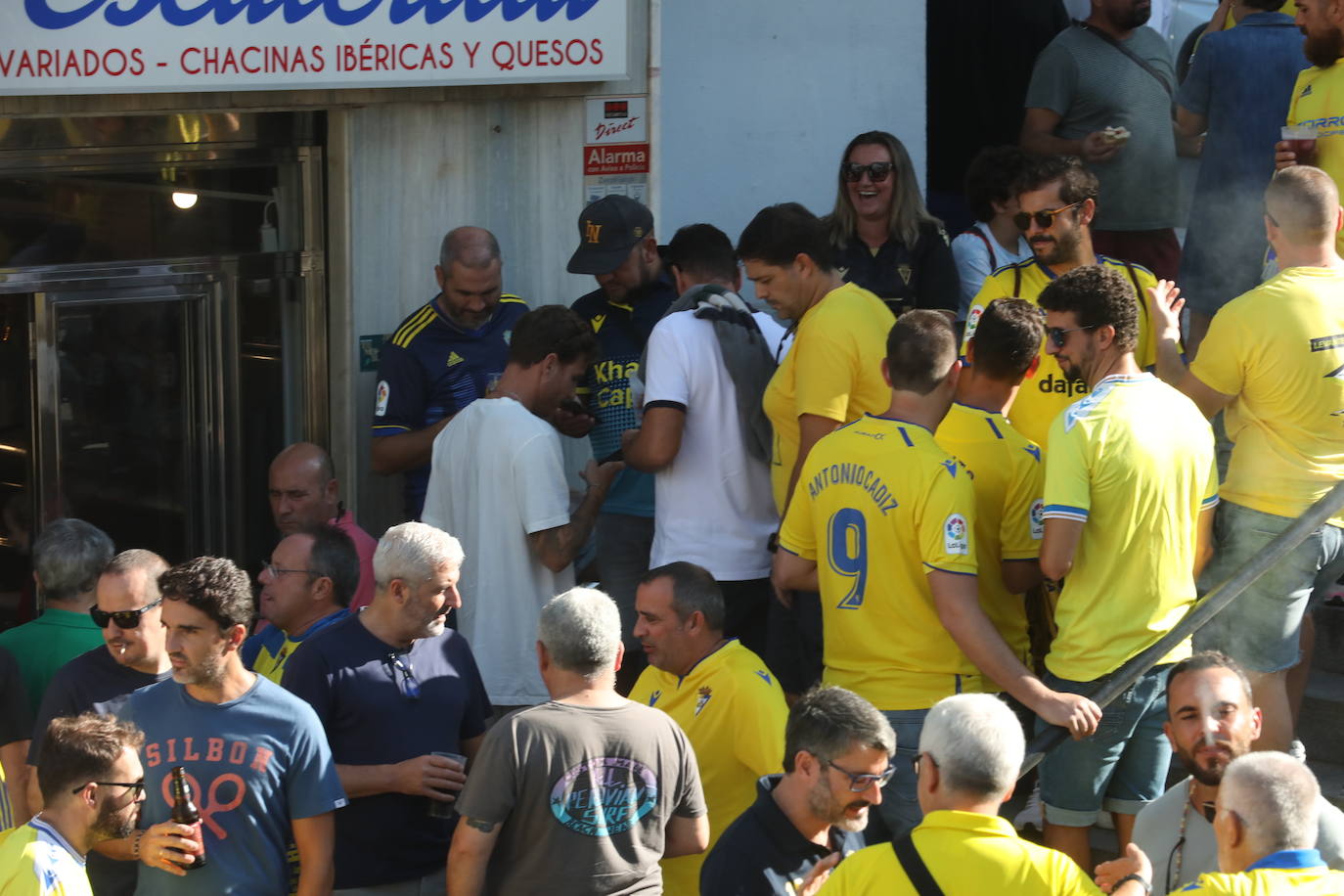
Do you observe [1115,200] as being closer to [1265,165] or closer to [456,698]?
[1265,165]

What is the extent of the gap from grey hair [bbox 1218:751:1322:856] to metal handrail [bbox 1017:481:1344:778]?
907mm

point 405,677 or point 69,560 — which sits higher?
point 69,560

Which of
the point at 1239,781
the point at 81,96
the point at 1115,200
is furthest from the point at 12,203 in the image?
the point at 1239,781

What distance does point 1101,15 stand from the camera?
26.0ft

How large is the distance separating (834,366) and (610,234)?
1.49m

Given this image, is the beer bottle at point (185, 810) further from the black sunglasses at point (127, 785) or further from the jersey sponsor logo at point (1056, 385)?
the jersey sponsor logo at point (1056, 385)

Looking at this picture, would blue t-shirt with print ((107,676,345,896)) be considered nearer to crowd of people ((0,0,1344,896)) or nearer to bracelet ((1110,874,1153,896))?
crowd of people ((0,0,1344,896))

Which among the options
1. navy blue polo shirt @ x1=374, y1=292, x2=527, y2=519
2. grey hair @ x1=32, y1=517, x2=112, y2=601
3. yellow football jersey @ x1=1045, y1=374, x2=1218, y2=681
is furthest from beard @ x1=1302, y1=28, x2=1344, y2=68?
grey hair @ x1=32, y1=517, x2=112, y2=601

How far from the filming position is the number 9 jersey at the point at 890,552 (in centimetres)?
482

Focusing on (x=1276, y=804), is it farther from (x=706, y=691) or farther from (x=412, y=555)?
(x=412, y=555)

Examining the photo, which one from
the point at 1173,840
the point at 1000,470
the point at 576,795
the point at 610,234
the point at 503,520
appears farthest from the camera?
the point at 610,234

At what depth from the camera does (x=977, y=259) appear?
7203 mm

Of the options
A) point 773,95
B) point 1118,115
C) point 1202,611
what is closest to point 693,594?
point 1202,611

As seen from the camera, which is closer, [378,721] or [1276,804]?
[1276,804]
